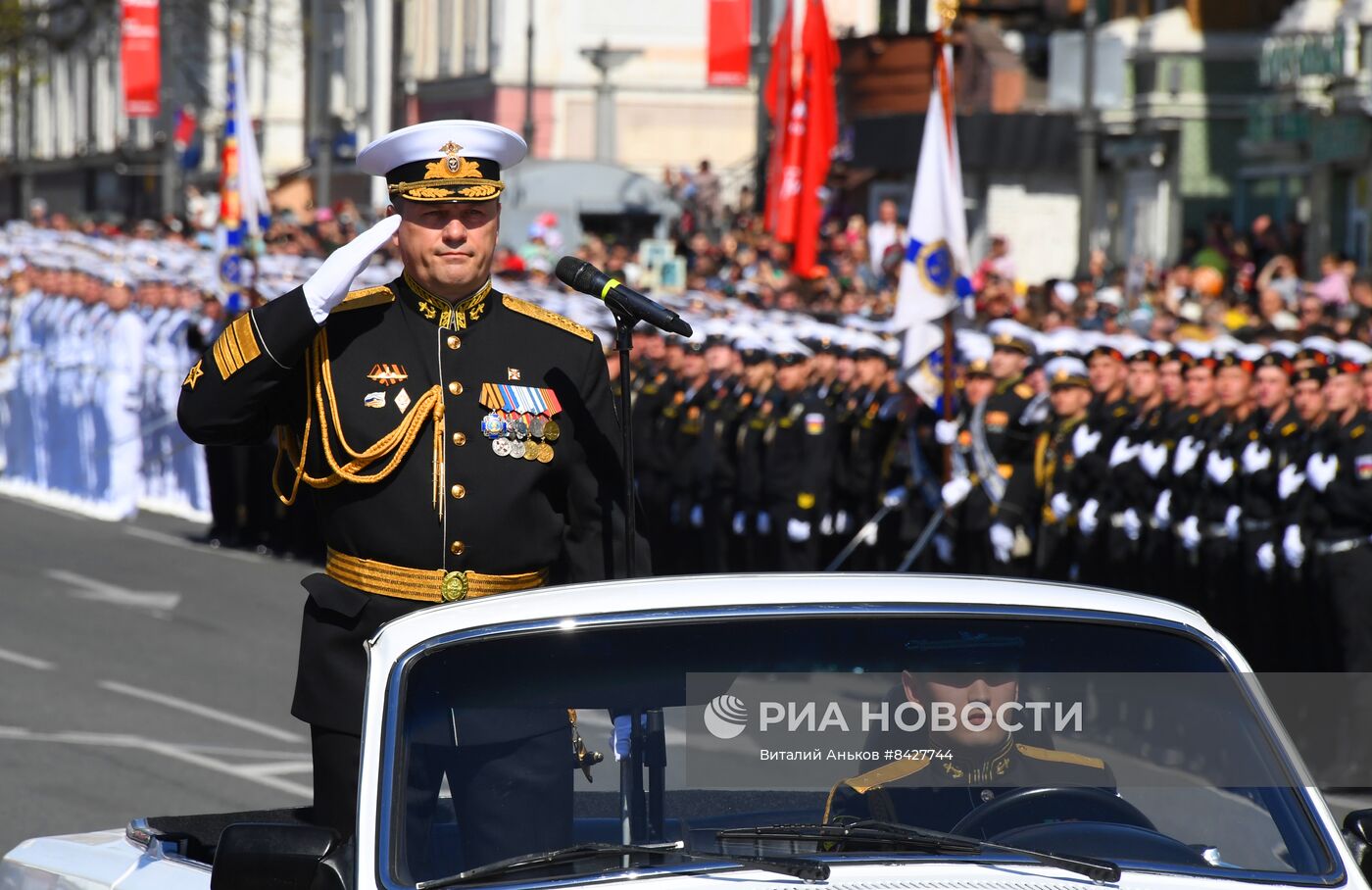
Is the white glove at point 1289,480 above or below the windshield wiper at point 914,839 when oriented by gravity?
below

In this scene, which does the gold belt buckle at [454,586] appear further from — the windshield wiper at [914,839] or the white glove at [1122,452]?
the white glove at [1122,452]

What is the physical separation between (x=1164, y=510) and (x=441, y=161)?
26.7 feet

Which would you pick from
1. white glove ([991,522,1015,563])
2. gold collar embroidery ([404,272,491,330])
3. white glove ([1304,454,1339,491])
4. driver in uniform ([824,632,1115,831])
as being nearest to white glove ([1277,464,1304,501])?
white glove ([1304,454,1339,491])

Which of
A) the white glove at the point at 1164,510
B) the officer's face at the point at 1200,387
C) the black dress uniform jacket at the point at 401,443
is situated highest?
the black dress uniform jacket at the point at 401,443

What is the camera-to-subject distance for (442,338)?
5.15 meters

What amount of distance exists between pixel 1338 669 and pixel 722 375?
6899 mm

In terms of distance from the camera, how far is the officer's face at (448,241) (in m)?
5.09

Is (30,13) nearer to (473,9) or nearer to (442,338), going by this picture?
(473,9)

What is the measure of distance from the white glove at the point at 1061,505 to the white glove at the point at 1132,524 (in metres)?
0.53

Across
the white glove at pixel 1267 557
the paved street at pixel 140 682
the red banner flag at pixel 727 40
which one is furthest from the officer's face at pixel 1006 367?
the red banner flag at pixel 727 40

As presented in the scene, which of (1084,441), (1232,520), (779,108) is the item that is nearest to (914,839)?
(1232,520)

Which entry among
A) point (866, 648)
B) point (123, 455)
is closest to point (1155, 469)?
point (866, 648)

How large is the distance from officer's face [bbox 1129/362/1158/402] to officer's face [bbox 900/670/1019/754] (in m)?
9.29

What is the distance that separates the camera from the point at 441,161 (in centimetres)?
509
